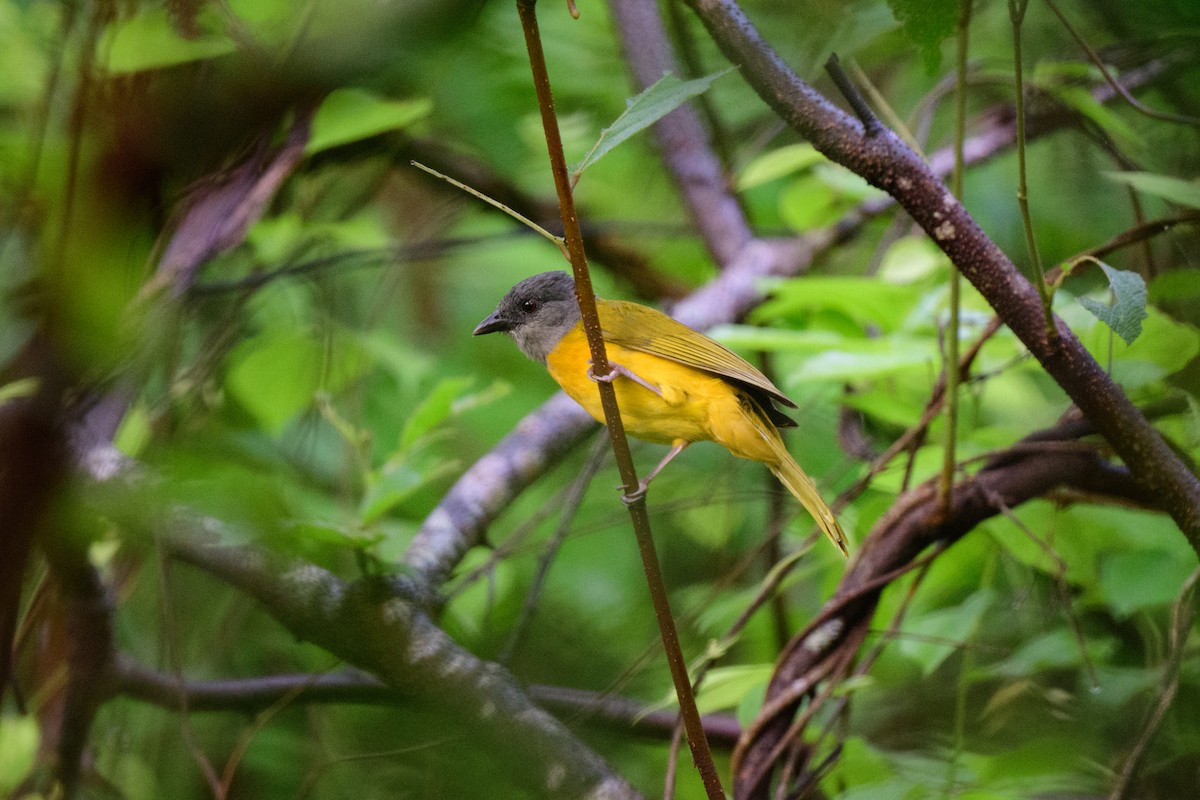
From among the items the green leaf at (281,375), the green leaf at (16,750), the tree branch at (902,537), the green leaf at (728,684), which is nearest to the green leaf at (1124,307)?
the tree branch at (902,537)

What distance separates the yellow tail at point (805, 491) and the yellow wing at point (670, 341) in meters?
0.13

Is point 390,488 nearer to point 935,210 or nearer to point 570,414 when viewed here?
point 570,414

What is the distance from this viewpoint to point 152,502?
53.1 inches

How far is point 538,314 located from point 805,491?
28.7 inches

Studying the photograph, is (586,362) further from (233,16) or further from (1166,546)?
(1166,546)

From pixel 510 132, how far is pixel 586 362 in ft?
5.34

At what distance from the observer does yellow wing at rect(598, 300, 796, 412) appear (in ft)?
6.97

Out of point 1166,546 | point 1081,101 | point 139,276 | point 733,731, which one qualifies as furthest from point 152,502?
point 1081,101

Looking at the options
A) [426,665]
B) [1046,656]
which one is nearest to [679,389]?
[426,665]

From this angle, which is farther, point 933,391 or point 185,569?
point 185,569

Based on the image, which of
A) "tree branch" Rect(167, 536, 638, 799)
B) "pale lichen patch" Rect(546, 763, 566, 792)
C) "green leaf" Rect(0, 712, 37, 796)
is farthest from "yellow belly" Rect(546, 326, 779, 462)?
"green leaf" Rect(0, 712, 37, 796)

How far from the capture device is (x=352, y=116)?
2.69 m

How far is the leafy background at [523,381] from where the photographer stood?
1804 millimetres

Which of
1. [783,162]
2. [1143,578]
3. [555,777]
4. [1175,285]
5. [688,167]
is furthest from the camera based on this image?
[688,167]
